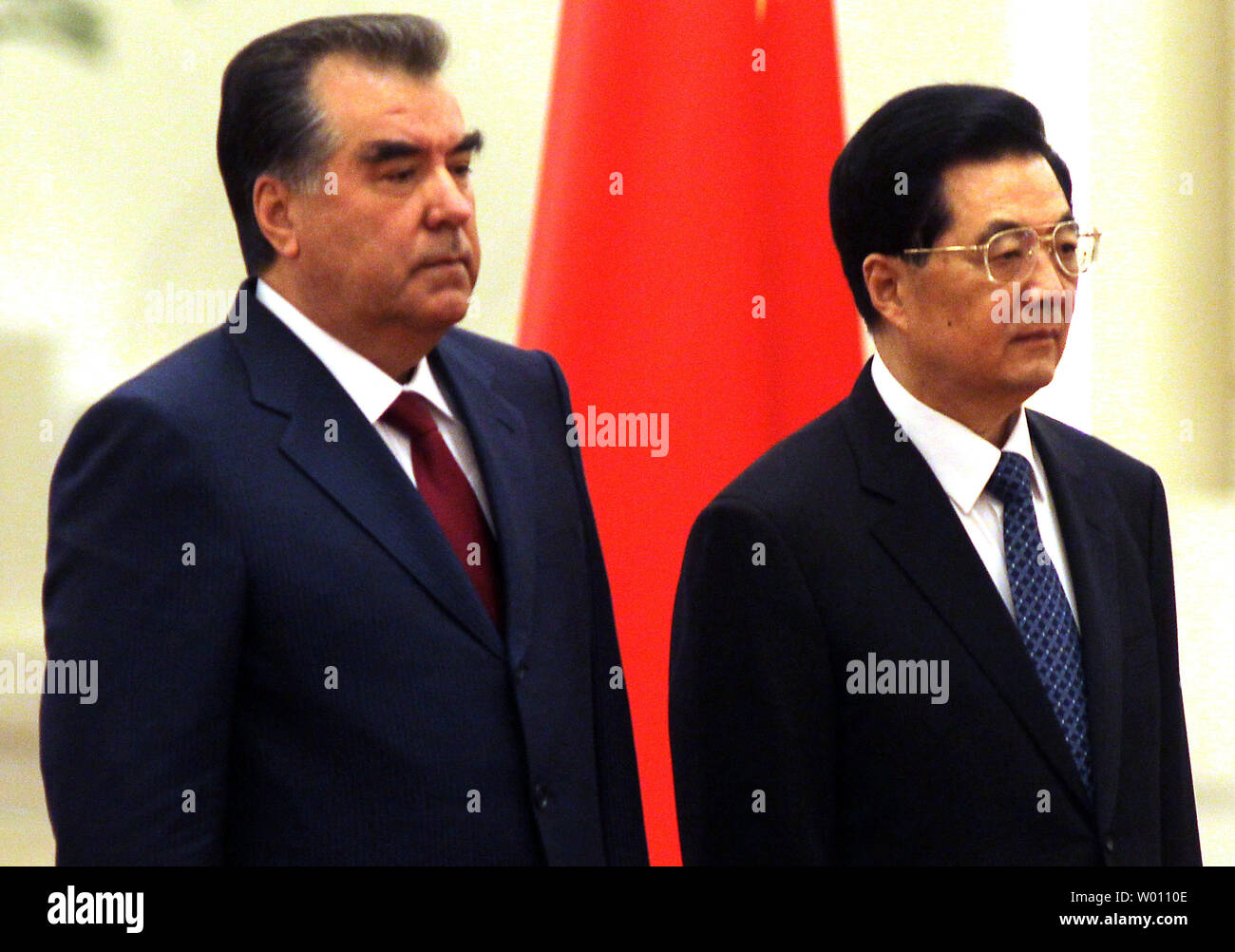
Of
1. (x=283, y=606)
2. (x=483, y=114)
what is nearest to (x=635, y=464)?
(x=283, y=606)

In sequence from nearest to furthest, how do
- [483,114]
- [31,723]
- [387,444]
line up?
[387,444] → [483,114] → [31,723]

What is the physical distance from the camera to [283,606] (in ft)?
5.07

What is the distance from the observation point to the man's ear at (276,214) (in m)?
1.69

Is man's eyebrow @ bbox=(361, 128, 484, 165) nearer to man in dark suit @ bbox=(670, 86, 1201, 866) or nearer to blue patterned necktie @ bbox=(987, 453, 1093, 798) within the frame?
man in dark suit @ bbox=(670, 86, 1201, 866)

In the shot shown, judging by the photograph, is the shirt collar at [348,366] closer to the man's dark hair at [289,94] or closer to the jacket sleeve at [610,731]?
the man's dark hair at [289,94]

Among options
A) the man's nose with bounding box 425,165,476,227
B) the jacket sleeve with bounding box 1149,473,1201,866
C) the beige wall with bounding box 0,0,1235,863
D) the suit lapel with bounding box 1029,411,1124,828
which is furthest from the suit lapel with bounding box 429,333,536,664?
the beige wall with bounding box 0,0,1235,863

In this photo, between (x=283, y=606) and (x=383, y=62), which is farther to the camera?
(x=383, y=62)

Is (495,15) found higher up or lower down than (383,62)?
higher up

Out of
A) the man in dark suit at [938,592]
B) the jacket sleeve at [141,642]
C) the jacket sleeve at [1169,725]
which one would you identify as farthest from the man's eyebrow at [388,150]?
the jacket sleeve at [1169,725]

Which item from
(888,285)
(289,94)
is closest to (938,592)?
(888,285)

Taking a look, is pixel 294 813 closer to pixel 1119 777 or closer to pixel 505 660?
pixel 505 660

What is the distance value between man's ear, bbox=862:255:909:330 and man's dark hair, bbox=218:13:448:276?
21.3 inches

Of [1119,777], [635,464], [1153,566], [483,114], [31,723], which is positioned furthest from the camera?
[31,723]
